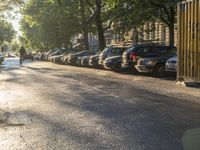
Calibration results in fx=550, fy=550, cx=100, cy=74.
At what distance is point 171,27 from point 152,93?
21.0 metres

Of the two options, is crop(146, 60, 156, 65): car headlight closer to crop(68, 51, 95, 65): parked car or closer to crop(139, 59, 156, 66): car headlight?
crop(139, 59, 156, 66): car headlight

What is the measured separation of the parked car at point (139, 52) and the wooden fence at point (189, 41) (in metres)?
7.49

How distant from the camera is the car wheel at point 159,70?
2605cm

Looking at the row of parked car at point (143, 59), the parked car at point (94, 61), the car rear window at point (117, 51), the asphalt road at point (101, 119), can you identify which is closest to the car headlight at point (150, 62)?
the row of parked car at point (143, 59)

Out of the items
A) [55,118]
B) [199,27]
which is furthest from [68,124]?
[199,27]

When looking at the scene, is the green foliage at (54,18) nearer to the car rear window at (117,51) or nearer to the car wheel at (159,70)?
the car rear window at (117,51)

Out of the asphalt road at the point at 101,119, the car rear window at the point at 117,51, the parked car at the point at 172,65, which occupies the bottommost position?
the asphalt road at the point at 101,119

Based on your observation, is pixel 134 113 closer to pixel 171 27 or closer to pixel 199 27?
pixel 199 27

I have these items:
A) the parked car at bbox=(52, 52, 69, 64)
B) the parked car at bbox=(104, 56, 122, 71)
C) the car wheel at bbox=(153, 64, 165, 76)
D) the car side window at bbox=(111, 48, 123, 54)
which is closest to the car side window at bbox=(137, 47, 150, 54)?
the car wheel at bbox=(153, 64, 165, 76)

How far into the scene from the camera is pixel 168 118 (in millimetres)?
11125

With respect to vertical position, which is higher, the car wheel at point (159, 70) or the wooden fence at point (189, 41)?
the wooden fence at point (189, 41)

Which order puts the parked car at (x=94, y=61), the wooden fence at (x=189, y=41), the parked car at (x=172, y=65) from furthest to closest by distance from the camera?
the parked car at (x=94, y=61)
the parked car at (x=172, y=65)
the wooden fence at (x=189, y=41)

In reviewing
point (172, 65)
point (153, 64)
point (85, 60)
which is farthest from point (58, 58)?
point (172, 65)

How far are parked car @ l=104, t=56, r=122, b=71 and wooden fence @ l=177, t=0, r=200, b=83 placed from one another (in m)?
11.2
